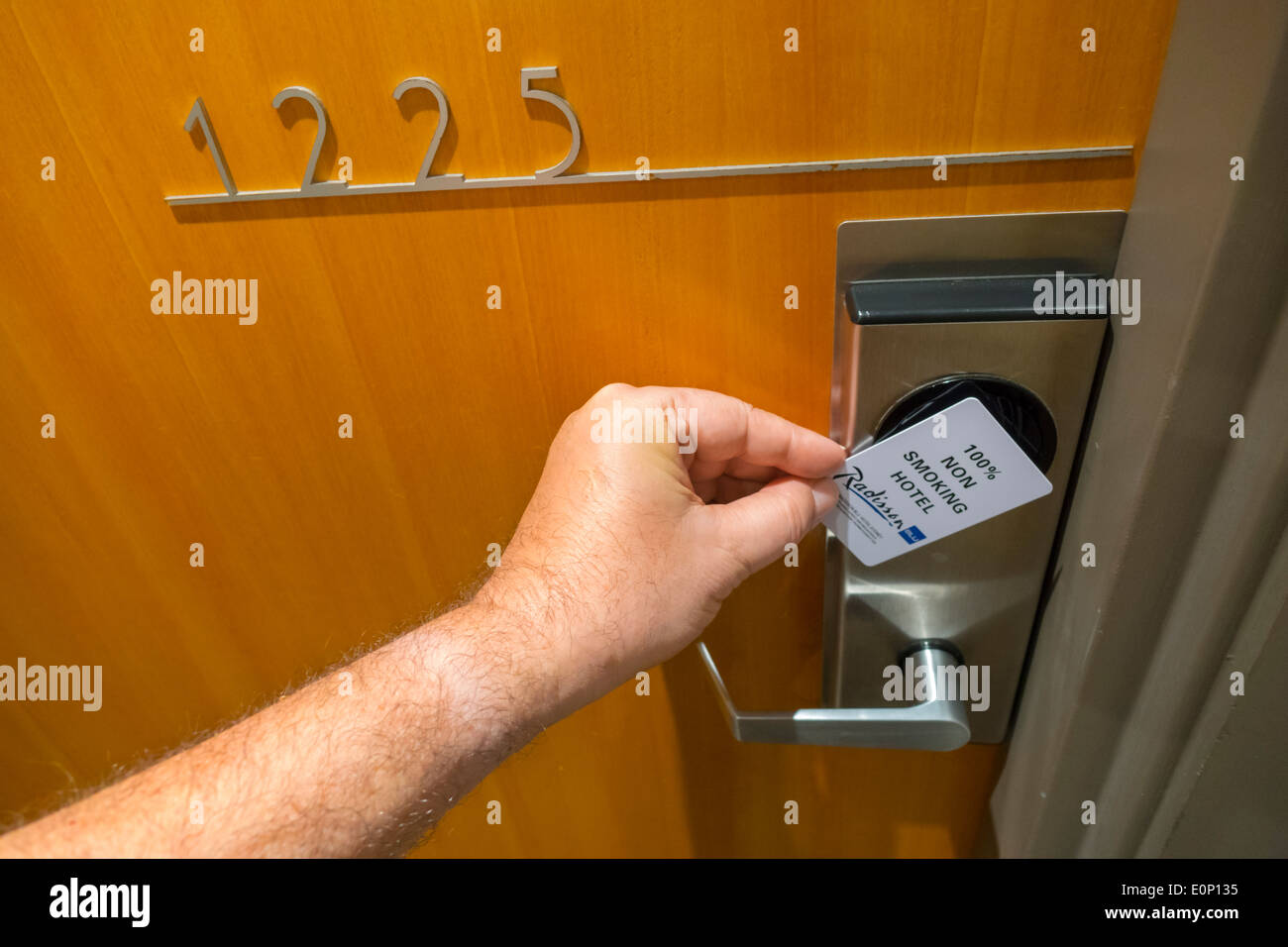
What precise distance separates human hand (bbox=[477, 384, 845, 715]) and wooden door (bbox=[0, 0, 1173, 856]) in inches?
1.5

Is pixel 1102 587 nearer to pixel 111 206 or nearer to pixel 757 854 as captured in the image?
pixel 757 854

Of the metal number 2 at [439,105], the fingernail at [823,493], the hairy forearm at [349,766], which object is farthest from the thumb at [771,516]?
the metal number 2 at [439,105]

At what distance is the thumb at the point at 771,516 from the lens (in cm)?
53

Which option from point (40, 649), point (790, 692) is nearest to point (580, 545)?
point (790, 692)

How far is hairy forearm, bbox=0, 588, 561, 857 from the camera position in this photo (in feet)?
1.55

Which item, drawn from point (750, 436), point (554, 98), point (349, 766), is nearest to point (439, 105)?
point (554, 98)

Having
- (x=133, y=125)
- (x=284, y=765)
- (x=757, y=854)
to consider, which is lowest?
(x=757, y=854)

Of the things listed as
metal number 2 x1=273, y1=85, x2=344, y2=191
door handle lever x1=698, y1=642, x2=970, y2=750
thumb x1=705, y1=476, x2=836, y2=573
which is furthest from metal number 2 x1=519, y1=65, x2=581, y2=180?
door handle lever x1=698, y1=642, x2=970, y2=750

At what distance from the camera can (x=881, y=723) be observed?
0.59 meters

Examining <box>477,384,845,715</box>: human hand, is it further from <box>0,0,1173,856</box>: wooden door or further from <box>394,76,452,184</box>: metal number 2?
<box>394,76,452,184</box>: metal number 2

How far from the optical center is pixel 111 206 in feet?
1.71

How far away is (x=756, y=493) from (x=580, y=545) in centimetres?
12
